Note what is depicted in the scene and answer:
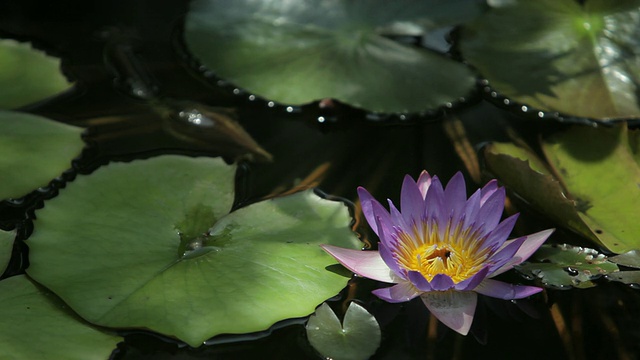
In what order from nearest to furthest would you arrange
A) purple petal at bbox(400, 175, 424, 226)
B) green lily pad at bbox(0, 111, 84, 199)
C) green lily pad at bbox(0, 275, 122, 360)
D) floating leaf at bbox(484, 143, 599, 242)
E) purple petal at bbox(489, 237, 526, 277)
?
1. green lily pad at bbox(0, 275, 122, 360)
2. purple petal at bbox(489, 237, 526, 277)
3. purple petal at bbox(400, 175, 424, 226)
4. floating leaf at bbox(484, 143, 599, 242)
5. green lily pad at bbox(0, 111, 84, 199)

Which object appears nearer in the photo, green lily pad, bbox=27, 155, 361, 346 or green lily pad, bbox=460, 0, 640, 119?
green lily pad, bbox=27, 155, 361, 346

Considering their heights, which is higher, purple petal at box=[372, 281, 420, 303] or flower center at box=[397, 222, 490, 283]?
flower center at box=[397, 222, 490, 283]

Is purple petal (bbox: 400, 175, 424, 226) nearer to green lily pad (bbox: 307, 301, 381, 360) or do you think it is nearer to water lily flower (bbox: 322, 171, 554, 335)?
water lily flower (bbox: 322, 171, 554, 335)

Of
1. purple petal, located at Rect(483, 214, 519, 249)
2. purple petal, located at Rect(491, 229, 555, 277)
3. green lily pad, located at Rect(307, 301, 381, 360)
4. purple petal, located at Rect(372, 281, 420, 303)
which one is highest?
purple petal, located at Rect(483, 214, 519, 249)

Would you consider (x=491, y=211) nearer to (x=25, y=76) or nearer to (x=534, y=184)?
(x=534, y=184)

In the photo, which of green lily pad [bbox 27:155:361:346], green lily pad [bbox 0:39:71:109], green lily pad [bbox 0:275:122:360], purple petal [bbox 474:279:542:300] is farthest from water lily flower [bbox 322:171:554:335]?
green lily pad [bbox 0:39:71:109]

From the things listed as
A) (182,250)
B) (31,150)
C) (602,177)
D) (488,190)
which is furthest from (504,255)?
(31,150)
